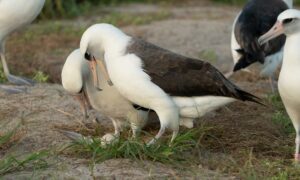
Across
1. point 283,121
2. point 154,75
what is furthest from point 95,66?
point 283,121

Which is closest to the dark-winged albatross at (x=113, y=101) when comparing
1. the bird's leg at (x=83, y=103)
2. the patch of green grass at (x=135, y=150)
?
the bird's leg at (x=83, y=103)

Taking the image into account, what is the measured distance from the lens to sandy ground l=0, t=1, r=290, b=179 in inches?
217

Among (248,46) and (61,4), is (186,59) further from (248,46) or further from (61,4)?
(61,4)

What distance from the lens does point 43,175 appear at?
539 cm

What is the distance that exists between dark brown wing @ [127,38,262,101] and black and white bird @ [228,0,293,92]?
214cm

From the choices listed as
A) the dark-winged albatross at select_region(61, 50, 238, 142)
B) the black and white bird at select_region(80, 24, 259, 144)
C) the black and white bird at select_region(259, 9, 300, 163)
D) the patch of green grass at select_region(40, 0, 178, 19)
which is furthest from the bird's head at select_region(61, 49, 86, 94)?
the patch of green grass at select_region(40, 0, 178, 19)

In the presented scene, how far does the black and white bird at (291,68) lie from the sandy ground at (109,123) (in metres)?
0.52

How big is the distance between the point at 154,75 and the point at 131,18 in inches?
230

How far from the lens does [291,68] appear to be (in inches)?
233

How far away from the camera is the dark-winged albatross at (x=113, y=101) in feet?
20.4

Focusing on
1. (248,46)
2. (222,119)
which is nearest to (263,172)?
(222,119)

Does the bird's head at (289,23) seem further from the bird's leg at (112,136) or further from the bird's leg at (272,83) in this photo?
the bird's leg at (272,83)

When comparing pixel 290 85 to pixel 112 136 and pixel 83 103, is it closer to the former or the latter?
pixel 112 136

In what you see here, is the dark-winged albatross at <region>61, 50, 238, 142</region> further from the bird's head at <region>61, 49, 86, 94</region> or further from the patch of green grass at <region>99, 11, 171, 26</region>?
the patch of green grass at <region>99, 11, 171, 26</region>
